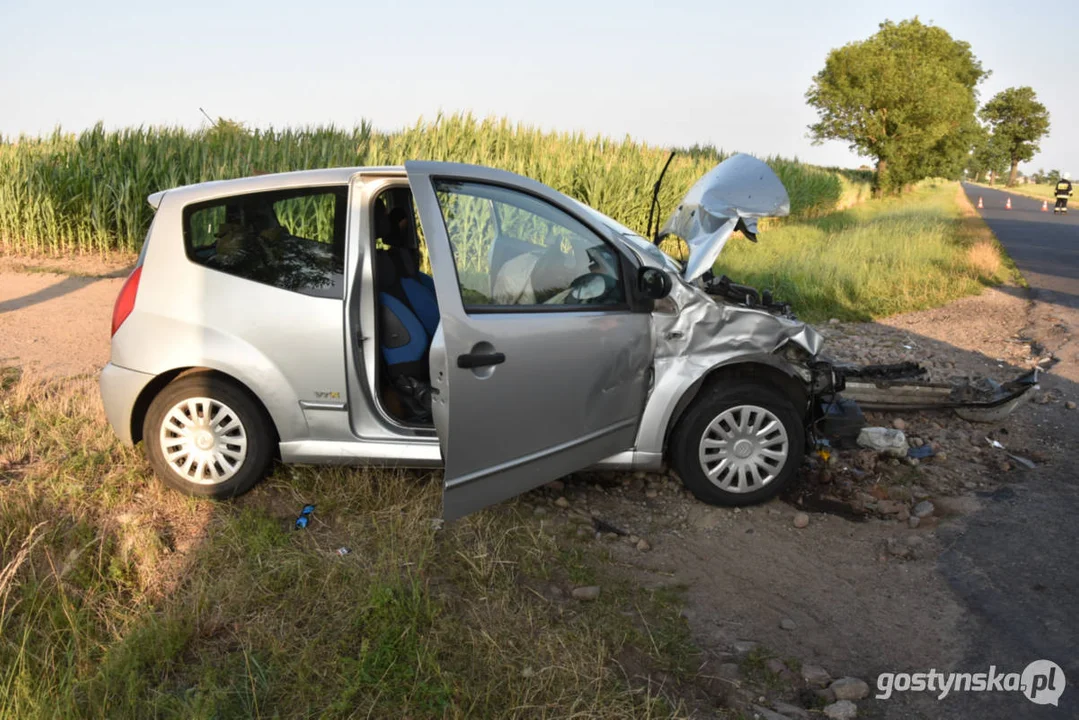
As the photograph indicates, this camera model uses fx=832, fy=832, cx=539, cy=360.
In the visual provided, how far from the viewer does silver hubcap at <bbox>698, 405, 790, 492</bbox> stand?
4605 mm

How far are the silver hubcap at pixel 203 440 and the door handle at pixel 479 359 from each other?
1.56 metres

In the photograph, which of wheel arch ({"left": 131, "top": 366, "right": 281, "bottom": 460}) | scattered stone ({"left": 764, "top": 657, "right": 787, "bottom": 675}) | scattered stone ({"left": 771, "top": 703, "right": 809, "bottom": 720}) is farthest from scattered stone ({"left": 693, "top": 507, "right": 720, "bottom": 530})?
wheel arch ({"left": 131, "top": 366, "right": 281, "bottom": 460})

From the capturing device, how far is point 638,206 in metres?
15.8

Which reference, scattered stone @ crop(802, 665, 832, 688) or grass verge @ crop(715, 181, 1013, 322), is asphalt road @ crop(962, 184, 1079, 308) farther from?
scattered stone @ crop(802, 665, 832, 688)

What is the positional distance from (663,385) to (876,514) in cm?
154

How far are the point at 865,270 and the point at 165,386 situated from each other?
10831 millimetres

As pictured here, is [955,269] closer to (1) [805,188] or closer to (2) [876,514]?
(2) [876,514]

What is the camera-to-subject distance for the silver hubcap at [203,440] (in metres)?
4.44

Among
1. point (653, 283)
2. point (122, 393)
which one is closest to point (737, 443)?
point (653, 283)

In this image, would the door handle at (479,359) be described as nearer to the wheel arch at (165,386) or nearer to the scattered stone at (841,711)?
the wheel arch at (165,386)

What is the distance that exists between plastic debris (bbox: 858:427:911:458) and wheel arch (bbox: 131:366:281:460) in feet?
12.4

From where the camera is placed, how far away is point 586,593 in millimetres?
3736

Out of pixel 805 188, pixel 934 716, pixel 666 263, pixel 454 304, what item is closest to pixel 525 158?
pixel 666 263

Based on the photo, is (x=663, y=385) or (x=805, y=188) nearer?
(x=663, y=385)
